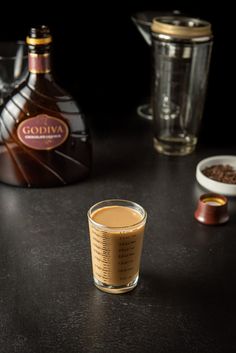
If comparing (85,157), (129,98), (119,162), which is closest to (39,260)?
(85,157)

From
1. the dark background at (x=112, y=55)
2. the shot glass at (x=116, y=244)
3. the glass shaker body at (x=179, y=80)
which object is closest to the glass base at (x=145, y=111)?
the dark background at (x=112, y=55)

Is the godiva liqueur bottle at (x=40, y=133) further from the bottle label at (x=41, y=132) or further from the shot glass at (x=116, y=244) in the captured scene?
the shot glass at (x=116, y=244)

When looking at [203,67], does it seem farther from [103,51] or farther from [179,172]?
[103,51]

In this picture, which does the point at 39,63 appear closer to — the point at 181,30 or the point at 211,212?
the point at 181,30

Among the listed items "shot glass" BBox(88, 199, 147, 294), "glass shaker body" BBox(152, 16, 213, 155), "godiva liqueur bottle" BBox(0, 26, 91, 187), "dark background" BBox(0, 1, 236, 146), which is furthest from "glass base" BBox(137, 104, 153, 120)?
"shot glass" BBox(88, 199, 147, 294)

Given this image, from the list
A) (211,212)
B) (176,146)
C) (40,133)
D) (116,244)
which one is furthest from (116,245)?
(176,146)

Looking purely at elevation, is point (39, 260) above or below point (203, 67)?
below
